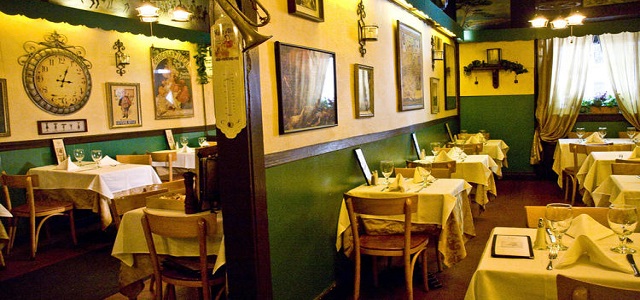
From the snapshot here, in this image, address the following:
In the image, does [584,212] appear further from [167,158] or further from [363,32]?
[167,158]

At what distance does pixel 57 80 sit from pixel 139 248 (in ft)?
13.4

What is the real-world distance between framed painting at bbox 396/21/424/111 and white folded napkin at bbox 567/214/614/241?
338 cm

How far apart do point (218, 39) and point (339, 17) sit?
1556 millimetres

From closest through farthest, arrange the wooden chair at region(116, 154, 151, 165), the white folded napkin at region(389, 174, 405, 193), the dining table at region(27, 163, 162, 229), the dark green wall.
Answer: the white folded napkin at region(389, 174, 405, 193), the dining table at region(27, 163, 162, 229), the wooden chair at region(116, 154, 151, 165), the dark green wall

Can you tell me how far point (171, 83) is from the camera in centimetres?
807

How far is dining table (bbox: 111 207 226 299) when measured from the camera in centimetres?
300

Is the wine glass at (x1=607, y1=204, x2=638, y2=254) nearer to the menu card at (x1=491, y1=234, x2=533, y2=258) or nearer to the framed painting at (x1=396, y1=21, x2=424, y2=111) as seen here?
the menu card at (x1=491, y1=234, x2=533, y2=258)

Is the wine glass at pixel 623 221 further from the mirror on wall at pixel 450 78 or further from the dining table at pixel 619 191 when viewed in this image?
the mirror on wall at pixel 450 78

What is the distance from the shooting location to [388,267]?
4566 mm

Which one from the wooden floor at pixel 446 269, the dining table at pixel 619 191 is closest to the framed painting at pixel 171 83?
the wooden floor at pixel 446 269

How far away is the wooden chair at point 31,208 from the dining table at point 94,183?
14 centimetres

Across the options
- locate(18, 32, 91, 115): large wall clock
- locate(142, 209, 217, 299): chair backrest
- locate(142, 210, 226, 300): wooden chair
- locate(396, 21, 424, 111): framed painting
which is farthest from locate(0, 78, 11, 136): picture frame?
locate(396, 21, 424, 111): framed painting

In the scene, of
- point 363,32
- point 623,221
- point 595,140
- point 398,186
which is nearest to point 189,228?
point 398,186

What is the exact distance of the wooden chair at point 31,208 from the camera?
5121 millimetres
